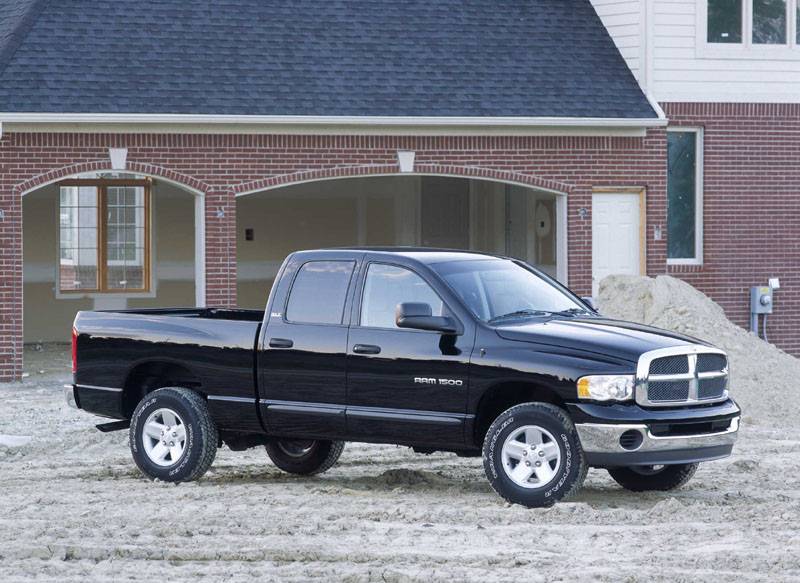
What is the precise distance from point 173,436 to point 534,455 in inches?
119

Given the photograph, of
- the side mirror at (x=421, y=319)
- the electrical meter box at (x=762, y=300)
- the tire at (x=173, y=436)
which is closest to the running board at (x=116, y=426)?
the tire at (x=173, y=436)

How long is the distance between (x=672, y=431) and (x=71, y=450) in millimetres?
6137

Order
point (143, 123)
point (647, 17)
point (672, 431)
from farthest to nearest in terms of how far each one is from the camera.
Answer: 1. point (647, 17)
2. point (143, 123)
3. point (672, 431)

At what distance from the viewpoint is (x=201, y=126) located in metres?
21.3

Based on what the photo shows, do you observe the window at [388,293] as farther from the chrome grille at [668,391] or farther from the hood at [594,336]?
the chrome grille at [668,391]

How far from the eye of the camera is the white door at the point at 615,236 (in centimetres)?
2319

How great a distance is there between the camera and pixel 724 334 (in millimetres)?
19016

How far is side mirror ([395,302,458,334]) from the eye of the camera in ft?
36.4

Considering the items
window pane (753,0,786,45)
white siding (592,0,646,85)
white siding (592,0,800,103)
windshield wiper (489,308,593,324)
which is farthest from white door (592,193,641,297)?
windshield wiper (489,308,593,324)

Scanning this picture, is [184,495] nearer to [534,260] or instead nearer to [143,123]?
[143,123]

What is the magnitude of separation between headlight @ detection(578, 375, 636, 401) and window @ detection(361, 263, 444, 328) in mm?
1358

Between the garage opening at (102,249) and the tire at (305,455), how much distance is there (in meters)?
13.5

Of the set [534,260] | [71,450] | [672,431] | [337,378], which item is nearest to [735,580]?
[672,431]

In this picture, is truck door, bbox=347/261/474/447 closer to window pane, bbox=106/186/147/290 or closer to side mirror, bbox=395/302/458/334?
→ side mirror, bbox=395/302/458/334
